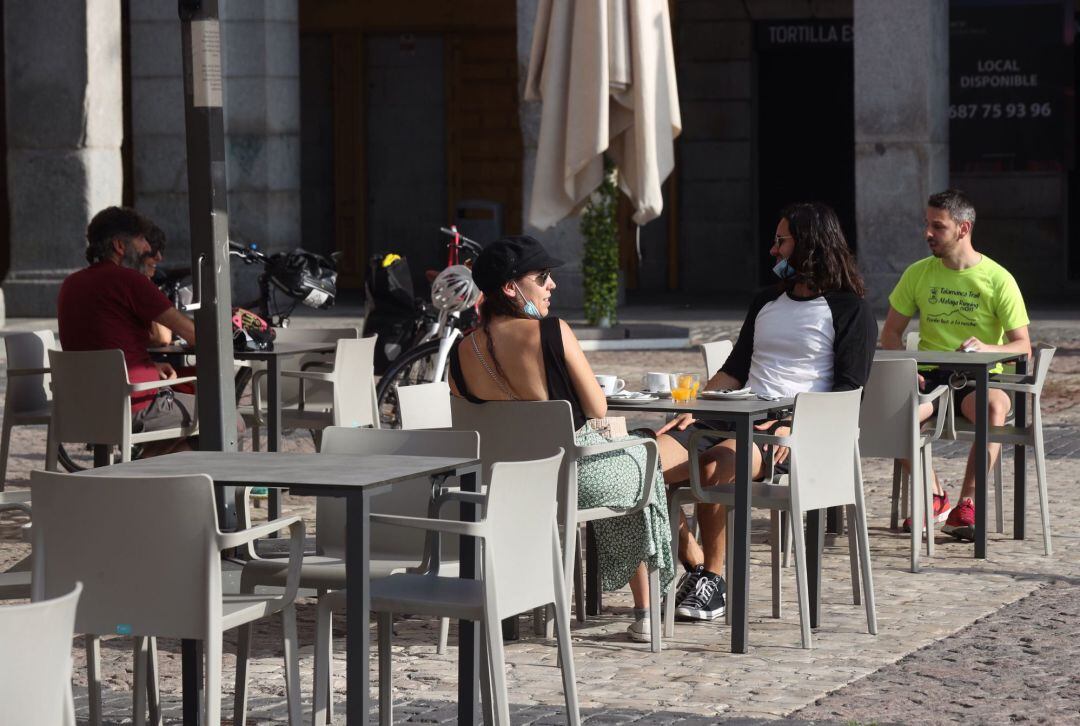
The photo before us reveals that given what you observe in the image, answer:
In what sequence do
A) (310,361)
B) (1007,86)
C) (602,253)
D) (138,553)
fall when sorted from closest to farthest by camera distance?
(138,553) → (310,361) → (602,253) → (1007,86)

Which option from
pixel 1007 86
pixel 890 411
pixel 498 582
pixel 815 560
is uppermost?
pixel 1007 86

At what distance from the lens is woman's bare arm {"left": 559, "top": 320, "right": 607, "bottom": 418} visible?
20.1 feet

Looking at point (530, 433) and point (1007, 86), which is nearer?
point (530, 433)

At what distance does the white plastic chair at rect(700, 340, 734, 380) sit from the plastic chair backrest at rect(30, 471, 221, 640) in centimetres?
380

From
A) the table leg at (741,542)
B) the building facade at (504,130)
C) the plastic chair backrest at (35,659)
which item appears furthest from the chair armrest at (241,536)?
the building facade at (504,130)

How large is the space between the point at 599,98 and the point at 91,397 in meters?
5.69

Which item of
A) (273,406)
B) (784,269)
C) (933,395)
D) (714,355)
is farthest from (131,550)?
(933,395)

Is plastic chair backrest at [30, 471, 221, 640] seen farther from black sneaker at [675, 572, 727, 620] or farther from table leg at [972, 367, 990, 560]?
table leg at [972, 367, 990, 560]

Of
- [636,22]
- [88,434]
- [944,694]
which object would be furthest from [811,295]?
[636,22]

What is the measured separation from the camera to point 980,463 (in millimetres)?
7723

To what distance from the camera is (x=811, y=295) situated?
281 inches

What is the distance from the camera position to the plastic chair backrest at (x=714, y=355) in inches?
312

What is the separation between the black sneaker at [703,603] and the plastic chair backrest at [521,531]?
1.83 metres

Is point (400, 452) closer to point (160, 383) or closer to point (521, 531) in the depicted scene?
point (521, 531)
